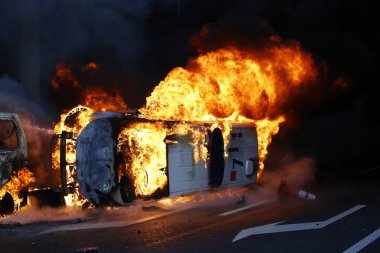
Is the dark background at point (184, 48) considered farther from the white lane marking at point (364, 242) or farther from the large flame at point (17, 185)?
the white lane marking at point (364, 242)

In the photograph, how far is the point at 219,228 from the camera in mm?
7641

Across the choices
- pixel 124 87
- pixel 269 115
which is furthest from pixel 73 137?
pixel 124 87

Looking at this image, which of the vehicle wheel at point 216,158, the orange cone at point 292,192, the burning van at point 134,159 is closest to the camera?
the burning van at point 134,159

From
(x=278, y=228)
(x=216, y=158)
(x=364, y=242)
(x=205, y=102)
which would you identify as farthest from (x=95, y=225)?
(x=364, y=242)

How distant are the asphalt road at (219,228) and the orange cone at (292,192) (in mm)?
236

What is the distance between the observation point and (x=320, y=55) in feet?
44.5

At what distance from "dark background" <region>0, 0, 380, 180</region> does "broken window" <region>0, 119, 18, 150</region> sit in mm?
2896

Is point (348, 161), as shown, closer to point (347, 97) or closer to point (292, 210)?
point (347, 97)

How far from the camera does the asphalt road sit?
21.7 feet

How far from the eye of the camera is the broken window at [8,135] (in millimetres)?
7970

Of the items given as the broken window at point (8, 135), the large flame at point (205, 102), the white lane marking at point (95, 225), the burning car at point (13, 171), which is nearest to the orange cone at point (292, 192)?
the large flame at point (205, 102)

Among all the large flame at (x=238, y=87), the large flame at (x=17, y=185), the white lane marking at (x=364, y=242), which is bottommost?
the white lane marking at (x=364, y=242)

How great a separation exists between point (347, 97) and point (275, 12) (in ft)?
12.4

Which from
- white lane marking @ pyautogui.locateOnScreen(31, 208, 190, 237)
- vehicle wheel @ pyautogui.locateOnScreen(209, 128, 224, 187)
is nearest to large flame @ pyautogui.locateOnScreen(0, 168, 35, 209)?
white lane marking @ pyautogui.locateOnScreen(31, 208, 190, 237)
